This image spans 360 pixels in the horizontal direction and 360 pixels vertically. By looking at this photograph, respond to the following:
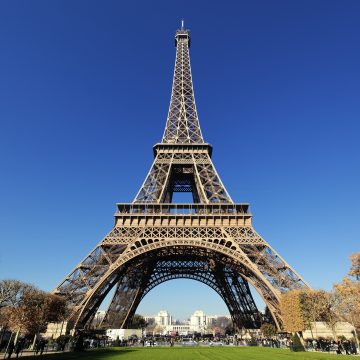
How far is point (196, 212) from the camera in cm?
3662

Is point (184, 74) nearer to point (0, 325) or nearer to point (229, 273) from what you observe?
point (229, 273)

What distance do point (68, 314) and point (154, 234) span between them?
10853 millimetres

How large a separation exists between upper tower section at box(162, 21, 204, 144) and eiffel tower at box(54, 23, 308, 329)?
18 centimetres

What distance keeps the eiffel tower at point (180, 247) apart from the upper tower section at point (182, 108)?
0.58 feet

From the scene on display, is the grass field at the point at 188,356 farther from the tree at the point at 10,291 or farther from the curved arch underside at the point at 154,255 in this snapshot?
the tree at the point at 10,291

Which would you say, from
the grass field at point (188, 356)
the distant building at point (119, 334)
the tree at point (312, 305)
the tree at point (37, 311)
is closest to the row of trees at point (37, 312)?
the tree at point (37, 311)

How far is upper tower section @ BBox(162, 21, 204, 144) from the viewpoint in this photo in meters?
46.1

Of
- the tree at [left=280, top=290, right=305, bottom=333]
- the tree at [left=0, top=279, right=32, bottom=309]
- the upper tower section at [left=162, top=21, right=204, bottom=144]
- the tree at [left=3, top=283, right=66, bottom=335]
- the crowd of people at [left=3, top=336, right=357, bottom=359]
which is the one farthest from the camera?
the upper tower section at [left=162, top=21, right=204, bottom=144]

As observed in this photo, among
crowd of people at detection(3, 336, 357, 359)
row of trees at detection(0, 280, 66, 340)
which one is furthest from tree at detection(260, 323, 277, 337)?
row of trees at detection(0, 280, 66, 340)

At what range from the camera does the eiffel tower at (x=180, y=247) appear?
30.7 meters

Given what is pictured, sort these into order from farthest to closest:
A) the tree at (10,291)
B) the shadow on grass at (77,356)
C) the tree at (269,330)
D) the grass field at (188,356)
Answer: the tree at (269,330), the tree at (10,291), the shadow on grass at (77,356), the grass field at (188,356)

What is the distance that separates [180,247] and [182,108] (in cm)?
2361

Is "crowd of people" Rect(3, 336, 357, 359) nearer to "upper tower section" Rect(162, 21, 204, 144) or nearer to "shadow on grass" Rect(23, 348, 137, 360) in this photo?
"shadow on grass" Rect(23, 348, 137, 360)

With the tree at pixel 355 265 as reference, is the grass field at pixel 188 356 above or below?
below
